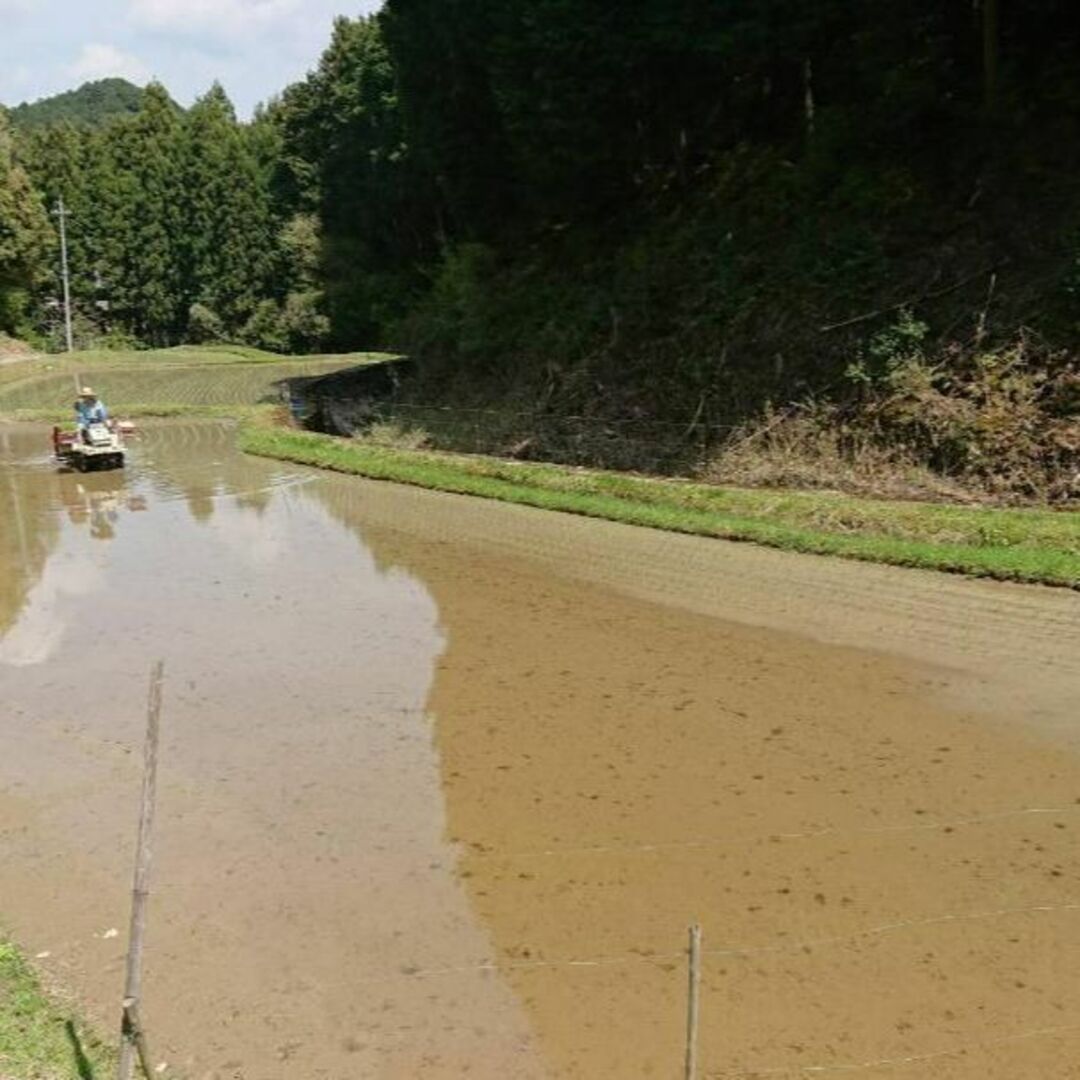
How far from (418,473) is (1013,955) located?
1690 centimetres

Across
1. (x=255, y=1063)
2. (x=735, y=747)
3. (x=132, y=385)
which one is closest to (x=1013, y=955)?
(x=735, y=747)

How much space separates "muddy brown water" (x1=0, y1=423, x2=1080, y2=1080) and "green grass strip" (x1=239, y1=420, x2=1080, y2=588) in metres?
0.65

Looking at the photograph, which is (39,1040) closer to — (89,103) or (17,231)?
(17,231)

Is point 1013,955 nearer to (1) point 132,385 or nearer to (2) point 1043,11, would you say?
(2) point 1043,11

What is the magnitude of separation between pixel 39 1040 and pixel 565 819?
3274 mm

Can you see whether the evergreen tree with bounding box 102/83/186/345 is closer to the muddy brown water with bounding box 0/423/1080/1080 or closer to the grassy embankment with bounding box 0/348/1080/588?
the grassy embankment with bounding box 0/348/1080/588

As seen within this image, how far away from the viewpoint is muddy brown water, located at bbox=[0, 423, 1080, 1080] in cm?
509

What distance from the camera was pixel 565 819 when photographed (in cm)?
706

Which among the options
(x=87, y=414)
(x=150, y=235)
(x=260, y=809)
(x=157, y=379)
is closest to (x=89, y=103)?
(x=150, y=235)

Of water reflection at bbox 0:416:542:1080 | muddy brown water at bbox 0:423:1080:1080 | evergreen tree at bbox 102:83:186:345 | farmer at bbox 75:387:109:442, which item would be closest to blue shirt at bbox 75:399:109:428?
farmer at bbox 75:387:109:442

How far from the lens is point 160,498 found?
20719mm

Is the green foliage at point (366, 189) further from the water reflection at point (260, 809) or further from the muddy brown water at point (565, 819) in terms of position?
the muddy brown water at point (565, 819)

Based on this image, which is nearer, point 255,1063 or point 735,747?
point 255,1063

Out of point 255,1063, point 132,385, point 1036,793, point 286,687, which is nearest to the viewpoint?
point 255,1063
